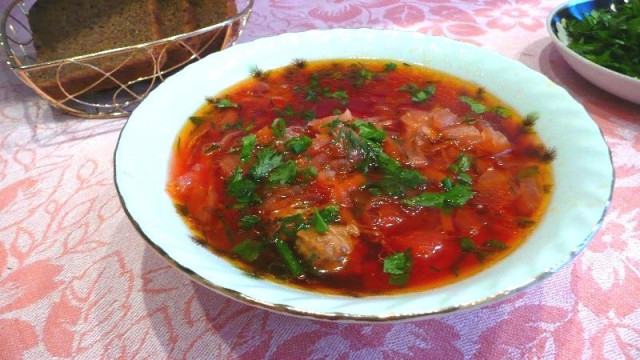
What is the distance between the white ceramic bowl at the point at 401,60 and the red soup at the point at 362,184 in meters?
0.07

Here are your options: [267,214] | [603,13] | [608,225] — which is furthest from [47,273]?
[603,13]

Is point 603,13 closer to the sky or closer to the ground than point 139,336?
closer to the sky

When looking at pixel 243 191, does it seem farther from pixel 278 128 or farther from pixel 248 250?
pixel 278 128

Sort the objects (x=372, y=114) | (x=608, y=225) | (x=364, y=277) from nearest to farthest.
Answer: (x=364, y=277) < (x=608, y=225) < (x=372, y=114)

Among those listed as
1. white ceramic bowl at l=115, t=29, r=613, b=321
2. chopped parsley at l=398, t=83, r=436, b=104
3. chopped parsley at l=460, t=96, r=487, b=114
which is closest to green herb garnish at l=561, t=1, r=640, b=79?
white ceramic bowl at l=115, t=29, r=613, b=321

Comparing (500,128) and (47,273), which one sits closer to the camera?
(47,273)

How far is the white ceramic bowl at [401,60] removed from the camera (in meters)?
1.21

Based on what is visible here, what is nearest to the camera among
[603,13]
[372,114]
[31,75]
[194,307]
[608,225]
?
[194,307]

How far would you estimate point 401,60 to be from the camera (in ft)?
8.31

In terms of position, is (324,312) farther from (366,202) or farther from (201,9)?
(201,9)

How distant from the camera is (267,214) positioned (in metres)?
1.69

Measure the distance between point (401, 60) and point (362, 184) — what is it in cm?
105

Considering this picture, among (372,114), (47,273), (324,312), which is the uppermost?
(324,312)

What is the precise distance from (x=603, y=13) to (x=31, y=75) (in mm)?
3530
